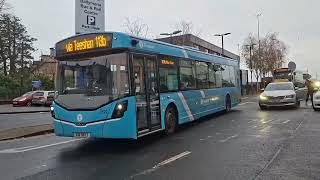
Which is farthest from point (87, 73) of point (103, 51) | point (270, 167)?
point (270, 167)

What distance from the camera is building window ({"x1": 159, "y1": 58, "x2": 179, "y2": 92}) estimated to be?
43.2ft

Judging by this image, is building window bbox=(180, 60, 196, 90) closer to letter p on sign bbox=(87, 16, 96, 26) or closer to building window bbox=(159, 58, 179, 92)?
building window bbox=(159, 58, 179, 92)

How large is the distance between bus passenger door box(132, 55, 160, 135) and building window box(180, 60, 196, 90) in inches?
93.8

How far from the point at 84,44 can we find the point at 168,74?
3.32m

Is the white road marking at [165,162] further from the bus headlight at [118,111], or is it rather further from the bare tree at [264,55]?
the bare tree at [264,55]

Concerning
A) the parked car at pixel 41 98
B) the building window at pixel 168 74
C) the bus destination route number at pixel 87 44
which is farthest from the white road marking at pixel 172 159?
the parked car at pixel 41 98

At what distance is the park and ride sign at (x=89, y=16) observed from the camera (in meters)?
16.8

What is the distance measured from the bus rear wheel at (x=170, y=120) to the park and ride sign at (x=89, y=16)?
4.90m

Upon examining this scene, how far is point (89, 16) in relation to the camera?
17172mm

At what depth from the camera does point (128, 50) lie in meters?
11.1

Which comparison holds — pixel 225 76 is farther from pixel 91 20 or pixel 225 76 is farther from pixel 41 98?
pixel 41 98

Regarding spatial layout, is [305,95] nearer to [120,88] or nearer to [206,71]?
[206,71]

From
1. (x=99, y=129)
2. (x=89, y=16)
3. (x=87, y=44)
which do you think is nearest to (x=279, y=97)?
(x=89, y=16)

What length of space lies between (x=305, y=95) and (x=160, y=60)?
21603 mm
